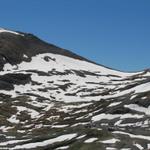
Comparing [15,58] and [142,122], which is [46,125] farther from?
[15,58]

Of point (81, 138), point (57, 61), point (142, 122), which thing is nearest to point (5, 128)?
point (142, 122)

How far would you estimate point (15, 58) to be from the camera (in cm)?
18675

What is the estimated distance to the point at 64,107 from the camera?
12975 cm

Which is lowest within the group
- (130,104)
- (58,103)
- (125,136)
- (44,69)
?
(125,136)

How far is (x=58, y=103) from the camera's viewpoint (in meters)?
137

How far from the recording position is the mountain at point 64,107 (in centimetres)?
6771

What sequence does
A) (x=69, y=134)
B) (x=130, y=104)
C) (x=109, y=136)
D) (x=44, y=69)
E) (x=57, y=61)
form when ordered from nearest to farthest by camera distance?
(x=109, y=136)
(x=69, y=134)
(x=130, y=104)
(x=44, y=69)
(x=57, y=61)

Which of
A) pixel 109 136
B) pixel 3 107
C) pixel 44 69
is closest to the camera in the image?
pixel 109 136

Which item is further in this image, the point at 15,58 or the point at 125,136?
the point at 15,58

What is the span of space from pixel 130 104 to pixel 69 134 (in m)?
30.5

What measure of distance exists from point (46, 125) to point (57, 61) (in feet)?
314

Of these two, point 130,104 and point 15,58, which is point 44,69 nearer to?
point 15,58

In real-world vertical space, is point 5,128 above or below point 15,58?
below

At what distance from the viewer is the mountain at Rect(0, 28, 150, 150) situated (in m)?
67.7
